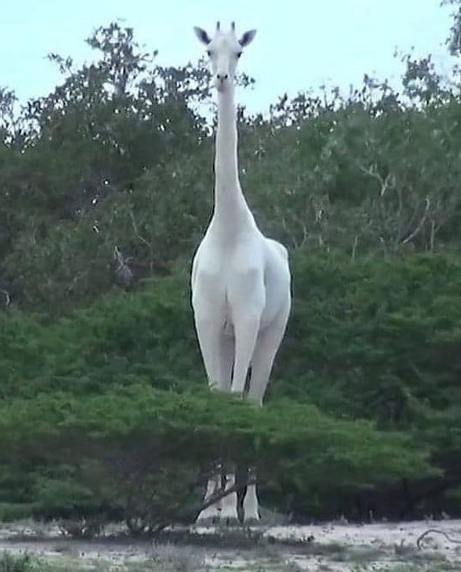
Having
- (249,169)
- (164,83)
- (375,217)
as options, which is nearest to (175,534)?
(375,217)

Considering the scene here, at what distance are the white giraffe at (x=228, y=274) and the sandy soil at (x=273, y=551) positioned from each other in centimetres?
98

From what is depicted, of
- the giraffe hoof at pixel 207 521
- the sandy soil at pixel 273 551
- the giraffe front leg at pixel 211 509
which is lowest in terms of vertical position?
the sandy soil at pixel 273 551

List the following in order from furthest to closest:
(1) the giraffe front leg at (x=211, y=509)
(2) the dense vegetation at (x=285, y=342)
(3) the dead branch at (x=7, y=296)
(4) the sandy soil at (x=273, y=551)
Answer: (3) the dead branch at (x=7, y=296), (1) the giraffe front leg at (x=211, y=509), (2) the dense vegetation at (x=285, y=342), (4) the sandy soil at (x=273, y=551)

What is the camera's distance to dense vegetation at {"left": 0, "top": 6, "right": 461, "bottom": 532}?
9.58 meters

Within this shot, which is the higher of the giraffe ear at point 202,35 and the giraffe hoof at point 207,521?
the giraffe ear at point 202,35

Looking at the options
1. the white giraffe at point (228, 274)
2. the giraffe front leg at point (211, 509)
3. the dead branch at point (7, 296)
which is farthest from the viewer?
the dead branch at point (7, 296)

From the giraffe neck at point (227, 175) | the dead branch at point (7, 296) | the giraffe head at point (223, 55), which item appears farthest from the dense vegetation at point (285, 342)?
the giraffe head at point (223, 55)

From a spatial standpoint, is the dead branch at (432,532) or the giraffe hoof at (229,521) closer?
the dead branch at (432,532)

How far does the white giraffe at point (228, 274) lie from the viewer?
A: 11203mm

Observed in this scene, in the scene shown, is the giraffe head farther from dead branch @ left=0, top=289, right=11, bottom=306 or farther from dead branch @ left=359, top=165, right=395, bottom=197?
dead branch @ left=0, top=289, right=11, bottom=306

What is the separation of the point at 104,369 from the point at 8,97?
24729 mm

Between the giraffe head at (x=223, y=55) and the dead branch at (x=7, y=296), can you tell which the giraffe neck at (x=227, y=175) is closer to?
the giraffe head at (x=223, y=55)

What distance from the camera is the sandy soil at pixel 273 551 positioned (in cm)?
851

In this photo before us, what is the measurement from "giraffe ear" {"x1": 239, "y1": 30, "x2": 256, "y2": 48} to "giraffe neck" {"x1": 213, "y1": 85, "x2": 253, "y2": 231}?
44 centimetres
